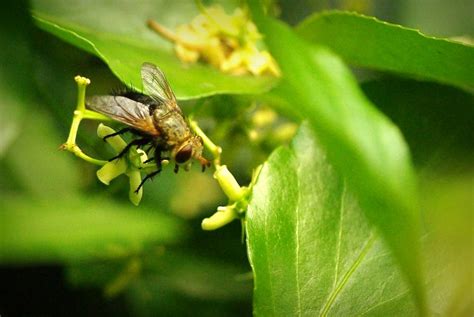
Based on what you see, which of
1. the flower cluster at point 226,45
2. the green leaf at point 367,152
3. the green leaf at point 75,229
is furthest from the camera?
the flower cluster at point 226,45

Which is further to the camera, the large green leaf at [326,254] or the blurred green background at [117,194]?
the blurred green background at [117,194]

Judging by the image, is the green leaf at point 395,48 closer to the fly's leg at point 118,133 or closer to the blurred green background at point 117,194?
the blurred green background at point 117,194

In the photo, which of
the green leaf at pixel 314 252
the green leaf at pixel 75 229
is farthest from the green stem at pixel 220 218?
the green leaf at pixel 75 229

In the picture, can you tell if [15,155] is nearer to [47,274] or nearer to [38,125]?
[38,125]

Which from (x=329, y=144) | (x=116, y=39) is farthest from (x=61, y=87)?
(x=329, y=144)

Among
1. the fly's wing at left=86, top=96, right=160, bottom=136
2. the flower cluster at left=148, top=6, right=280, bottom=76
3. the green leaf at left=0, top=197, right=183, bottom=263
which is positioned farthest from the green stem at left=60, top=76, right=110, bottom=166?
the flower cluster at left=148, top=6, right=280, bottom=76

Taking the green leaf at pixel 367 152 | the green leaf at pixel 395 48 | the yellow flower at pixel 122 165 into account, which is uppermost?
the green leaf at pixel 367 152


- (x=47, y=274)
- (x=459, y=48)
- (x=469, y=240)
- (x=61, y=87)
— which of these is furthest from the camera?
(x=47, y=274)
